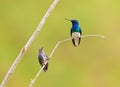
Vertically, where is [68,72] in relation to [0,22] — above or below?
below

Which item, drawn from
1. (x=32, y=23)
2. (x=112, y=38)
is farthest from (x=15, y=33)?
(x=112, y=38)

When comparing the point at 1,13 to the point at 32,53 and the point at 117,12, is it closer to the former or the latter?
the point at 32,53

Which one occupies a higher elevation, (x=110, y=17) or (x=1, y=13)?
(x=1, y=13)

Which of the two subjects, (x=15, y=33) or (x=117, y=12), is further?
(x=117, y=12)

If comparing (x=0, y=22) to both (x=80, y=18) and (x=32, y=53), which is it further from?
(x=80, y=18)

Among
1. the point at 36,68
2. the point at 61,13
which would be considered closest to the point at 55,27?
the point at 61,13

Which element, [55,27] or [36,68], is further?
[55,27]
